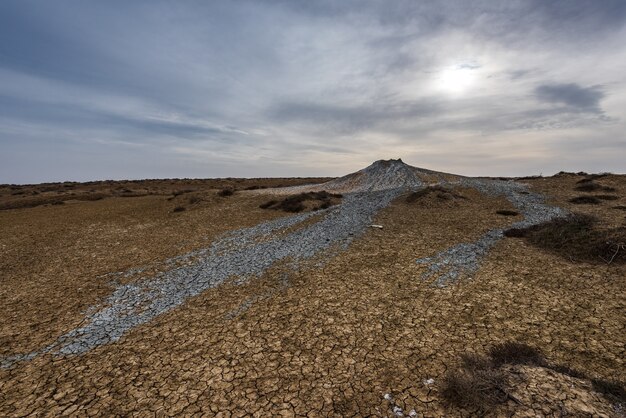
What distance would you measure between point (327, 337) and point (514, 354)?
588cm

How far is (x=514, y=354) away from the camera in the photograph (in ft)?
31.4

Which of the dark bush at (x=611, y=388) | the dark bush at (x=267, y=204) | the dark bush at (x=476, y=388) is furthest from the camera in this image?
the dark bush at (x=267, y=204)

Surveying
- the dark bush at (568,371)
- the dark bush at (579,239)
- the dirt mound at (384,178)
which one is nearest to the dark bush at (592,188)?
the dirt mound at (384,178)

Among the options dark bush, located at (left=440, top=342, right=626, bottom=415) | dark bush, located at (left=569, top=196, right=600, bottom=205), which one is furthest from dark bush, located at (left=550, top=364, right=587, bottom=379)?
dark bush, located at (left=569, top=196, right=600, bottom=205)

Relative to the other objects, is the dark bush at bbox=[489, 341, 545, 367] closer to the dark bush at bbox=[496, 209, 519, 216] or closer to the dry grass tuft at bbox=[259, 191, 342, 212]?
the dark bush at bbox=[496, 209, 519, 216]

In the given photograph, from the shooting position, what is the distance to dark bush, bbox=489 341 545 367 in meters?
9.21

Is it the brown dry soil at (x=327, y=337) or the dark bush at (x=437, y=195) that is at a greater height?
the dark bush at (x=437, y=195)

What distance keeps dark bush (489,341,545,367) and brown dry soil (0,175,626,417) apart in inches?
15.2

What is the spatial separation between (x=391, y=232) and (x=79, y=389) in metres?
21.0

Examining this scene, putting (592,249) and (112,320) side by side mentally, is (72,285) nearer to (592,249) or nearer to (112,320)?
(112,320)

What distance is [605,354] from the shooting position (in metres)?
9.55

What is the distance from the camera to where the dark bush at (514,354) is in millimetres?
9211

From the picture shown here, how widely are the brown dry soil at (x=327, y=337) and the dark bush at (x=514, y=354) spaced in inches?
15.2

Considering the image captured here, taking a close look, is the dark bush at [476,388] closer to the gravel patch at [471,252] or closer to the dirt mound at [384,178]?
the gravel patch at [471,252]
